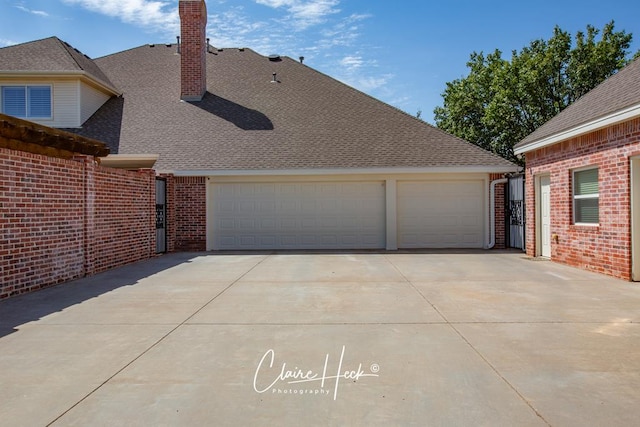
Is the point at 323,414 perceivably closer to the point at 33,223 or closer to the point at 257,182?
the point at 33,223

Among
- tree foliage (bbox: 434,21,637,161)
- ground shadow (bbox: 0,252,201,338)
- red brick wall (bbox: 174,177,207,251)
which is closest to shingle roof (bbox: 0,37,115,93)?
red brick wall (bbox: 174,177,207,251)

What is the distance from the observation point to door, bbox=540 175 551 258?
11922 mm

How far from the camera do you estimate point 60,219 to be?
8.81 m

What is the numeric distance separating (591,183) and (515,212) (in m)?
4.93

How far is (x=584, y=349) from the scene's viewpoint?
15.1 feet

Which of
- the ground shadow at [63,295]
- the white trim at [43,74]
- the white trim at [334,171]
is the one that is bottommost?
the ground shadow at [63,295]

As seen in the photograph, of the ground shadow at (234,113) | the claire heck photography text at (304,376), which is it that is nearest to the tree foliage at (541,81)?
the ground shadow at (234,113)

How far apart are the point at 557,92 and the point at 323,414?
97.6 ft

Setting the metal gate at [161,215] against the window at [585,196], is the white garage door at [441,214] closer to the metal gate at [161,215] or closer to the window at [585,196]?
the window at [585,196]

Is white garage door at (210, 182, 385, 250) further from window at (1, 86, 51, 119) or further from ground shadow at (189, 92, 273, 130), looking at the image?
window at (1, 86, 51, 119)

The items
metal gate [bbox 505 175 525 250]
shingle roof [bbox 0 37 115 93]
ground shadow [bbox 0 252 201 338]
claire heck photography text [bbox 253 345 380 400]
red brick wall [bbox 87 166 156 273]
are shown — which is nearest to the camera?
claire heck photography text [bbox 253 345 380 400]

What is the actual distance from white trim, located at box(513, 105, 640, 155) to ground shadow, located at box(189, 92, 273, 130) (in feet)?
29.1

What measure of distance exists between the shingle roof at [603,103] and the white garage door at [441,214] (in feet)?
9.49

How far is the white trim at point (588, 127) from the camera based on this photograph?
317 inches
